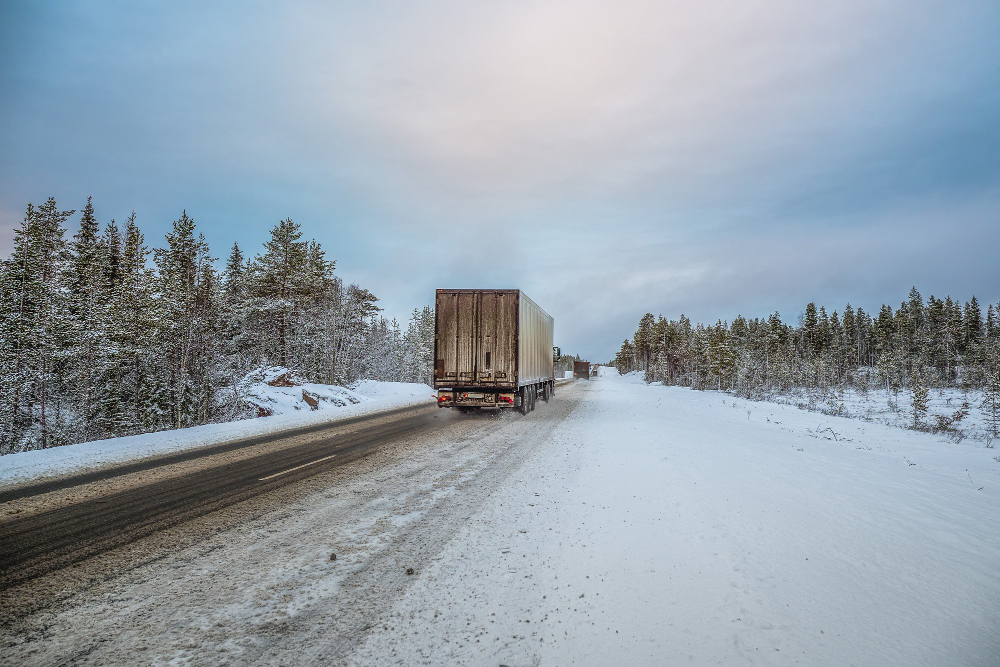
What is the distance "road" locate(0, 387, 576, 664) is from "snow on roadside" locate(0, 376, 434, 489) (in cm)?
98

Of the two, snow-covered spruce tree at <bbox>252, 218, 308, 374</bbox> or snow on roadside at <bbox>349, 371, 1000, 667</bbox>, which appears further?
snow-covered spruce tree at <bbox>252, 218, 308, 374</bbox>

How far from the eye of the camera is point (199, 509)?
5582mm

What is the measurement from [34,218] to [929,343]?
101 meters

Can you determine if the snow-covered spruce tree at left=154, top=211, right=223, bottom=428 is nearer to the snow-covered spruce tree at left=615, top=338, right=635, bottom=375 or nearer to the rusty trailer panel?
the rusty trailer panel

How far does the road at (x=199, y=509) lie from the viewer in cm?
356

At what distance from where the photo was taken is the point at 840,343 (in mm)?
75875

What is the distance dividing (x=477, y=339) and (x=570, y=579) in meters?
11.3

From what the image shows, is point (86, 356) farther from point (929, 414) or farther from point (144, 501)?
point (929, 414)

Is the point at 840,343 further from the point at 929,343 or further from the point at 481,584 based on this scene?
the point at 481,584

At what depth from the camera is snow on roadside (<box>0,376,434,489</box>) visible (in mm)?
7988

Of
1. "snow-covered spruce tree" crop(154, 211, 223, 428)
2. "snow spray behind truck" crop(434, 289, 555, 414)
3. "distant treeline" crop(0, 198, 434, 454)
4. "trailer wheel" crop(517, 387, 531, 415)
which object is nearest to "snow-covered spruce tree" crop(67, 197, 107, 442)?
"distant treeline" crop(0, 198, 434, 454)

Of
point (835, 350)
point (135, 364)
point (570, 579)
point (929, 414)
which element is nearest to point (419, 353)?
point (135, 364)

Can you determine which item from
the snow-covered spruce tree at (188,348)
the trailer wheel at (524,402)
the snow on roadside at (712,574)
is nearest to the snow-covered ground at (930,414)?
the snow on roadside at (712,574)

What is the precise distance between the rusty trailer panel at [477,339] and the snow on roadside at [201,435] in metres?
5.04
